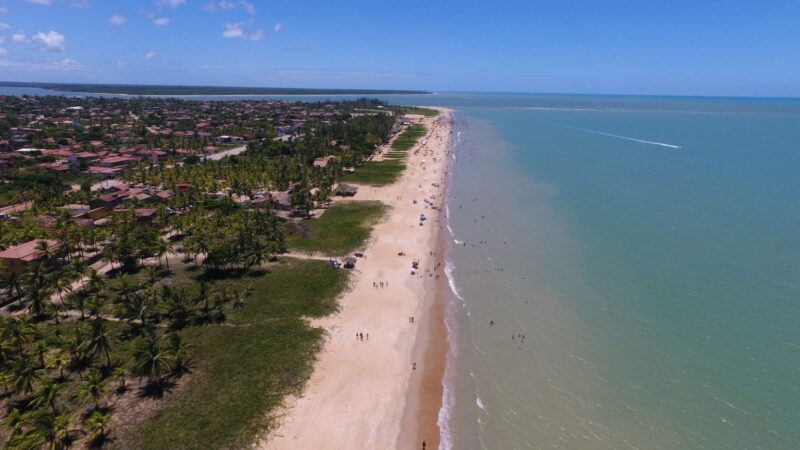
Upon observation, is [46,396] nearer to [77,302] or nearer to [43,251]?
[77,302]

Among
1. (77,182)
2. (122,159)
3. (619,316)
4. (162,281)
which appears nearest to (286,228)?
(162,281)

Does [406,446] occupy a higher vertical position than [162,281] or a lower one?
lower

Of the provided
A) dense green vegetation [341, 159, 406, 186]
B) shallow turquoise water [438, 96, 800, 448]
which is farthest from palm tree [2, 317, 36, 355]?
dense green vegetation [341, 159, 406, 186]

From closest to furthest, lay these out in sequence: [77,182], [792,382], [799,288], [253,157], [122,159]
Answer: [792,382] → [799,288] → [77,182] → [122,159] → [253,157]

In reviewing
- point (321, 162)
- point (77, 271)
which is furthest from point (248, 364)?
point (321, 162)

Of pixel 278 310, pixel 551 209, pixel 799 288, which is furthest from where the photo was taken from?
pixel 551 209

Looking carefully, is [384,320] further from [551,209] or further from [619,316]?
[551,209]

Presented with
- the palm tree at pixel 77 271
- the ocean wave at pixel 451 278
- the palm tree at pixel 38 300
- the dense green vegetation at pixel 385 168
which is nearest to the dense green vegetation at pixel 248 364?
the ocean wave at pixel 451 278
